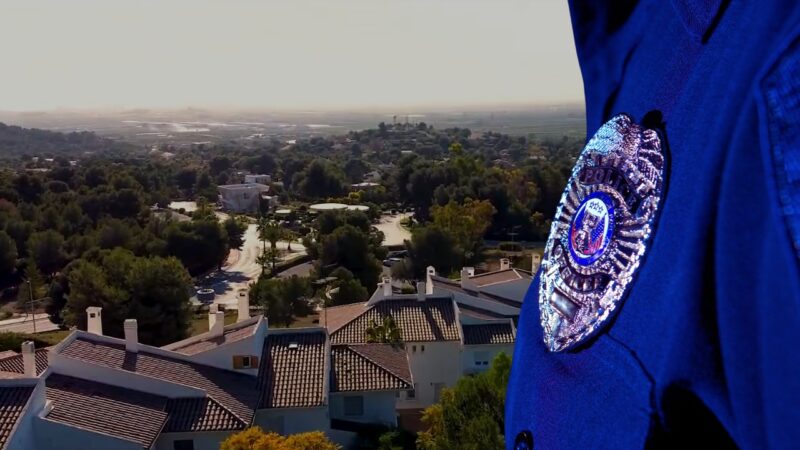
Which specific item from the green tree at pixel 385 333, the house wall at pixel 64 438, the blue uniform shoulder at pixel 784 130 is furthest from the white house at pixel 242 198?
the blue uniform shoulder at pixel 784 130

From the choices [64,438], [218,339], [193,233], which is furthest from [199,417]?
[193,233]

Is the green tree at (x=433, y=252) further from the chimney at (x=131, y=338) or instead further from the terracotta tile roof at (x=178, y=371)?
the chimney at (x=131, y=338)

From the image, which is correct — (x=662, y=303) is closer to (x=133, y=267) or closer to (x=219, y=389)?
(x=219, y=389)

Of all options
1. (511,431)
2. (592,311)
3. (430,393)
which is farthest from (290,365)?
(592,311)

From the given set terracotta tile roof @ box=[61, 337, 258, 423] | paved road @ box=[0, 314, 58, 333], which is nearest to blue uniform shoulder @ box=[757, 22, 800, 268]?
terracotta tile roof @ box=[61, 337, 258, 423]

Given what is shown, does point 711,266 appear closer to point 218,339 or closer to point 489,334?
point 218,339

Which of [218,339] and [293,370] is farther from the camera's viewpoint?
[218,339]
